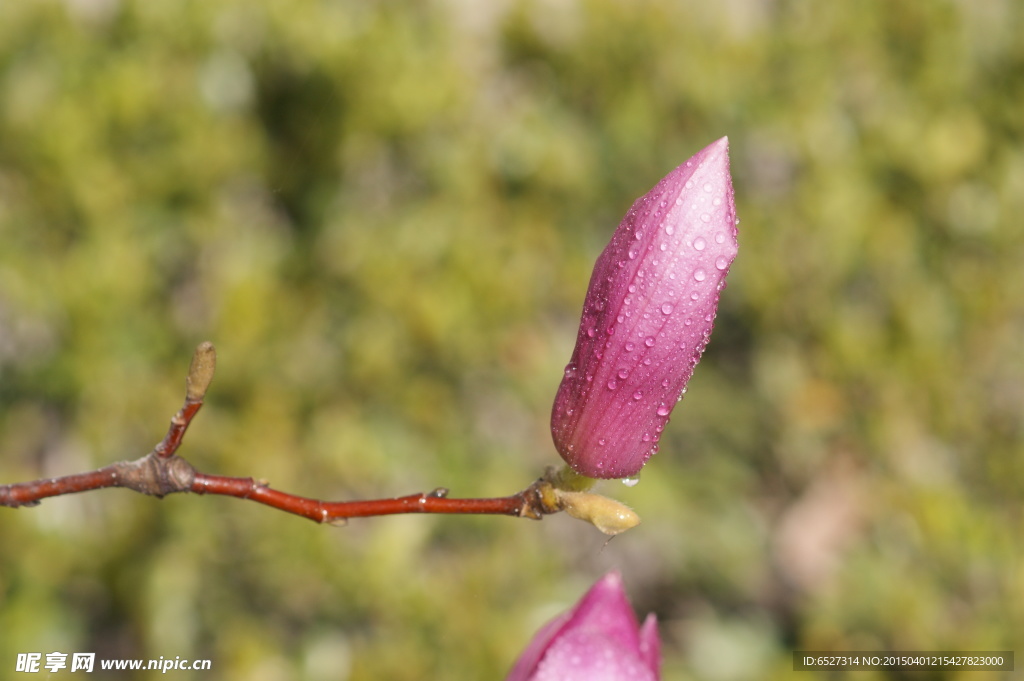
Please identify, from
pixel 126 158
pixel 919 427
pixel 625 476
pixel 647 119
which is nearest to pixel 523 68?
pixel 647 119

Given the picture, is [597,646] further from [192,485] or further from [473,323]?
[473,323]

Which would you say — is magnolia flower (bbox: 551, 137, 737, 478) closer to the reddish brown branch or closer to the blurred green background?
the reddish brown branch

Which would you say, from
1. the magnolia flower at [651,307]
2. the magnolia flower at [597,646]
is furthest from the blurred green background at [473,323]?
the magnolia flower at [651,307]

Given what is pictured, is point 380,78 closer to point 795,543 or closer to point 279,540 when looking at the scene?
point 279,540

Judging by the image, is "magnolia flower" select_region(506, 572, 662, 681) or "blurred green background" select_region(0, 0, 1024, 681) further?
"blurred green background" select_region(0, 0, 1024, 681)

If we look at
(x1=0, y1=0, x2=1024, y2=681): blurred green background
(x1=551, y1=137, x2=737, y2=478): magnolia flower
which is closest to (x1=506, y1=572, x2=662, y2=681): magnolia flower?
(x1=551, y1=137, x2=737, y2=478): magnolia flower
